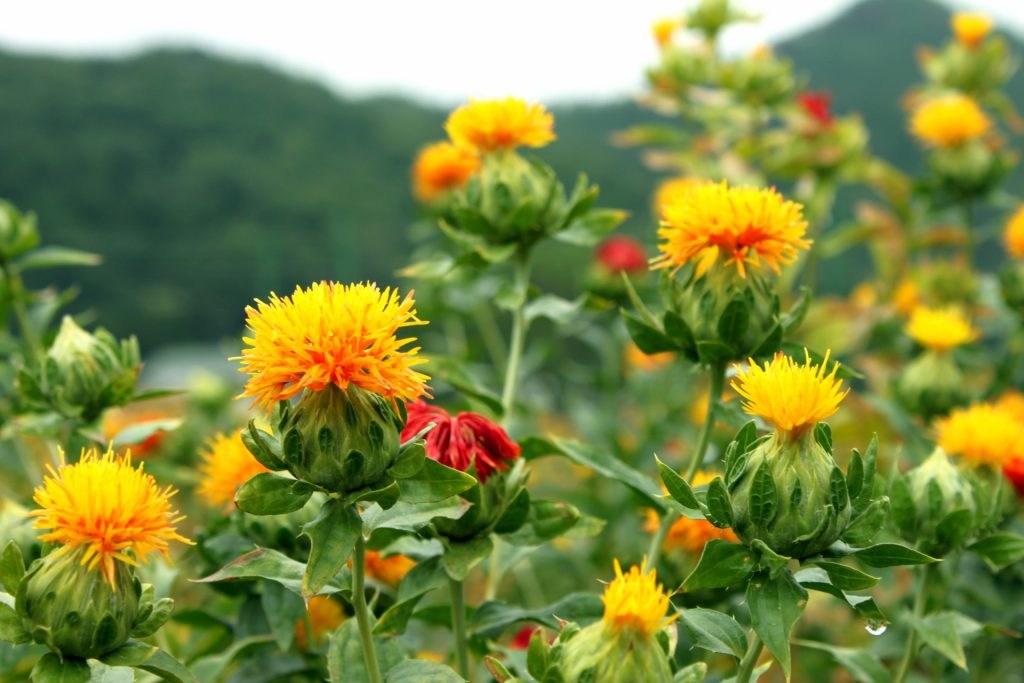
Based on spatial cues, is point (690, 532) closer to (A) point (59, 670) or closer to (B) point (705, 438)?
(B) point (705, 438)

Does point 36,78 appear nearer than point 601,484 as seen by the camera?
No

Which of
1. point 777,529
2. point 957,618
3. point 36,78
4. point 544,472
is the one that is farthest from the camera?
point 36,78

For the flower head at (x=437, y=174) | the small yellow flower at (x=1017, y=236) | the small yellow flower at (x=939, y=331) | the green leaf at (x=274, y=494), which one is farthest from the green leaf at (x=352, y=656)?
the flower head at (x=437, y=174)

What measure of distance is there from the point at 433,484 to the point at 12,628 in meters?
0.60

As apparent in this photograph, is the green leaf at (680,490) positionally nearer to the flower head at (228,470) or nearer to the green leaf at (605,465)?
the green leaf at (605,465)

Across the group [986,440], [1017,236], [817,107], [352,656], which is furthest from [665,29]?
[352,656]

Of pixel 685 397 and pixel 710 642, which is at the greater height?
pixel 710 642

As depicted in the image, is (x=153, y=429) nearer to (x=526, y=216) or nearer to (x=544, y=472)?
(x=526, y=216)

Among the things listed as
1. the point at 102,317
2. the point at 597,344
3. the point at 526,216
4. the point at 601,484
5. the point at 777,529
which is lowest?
the point at 102,317

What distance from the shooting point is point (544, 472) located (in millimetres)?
7082

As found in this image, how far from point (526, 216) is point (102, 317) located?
10.3m

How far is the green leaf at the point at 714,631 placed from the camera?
146 centimetres

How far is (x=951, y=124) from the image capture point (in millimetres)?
3795

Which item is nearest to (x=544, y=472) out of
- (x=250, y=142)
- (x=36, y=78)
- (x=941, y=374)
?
(x=941, y=374)
